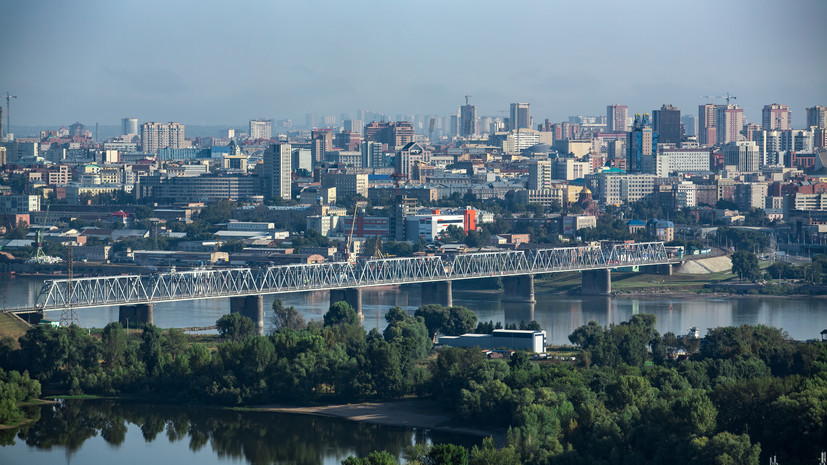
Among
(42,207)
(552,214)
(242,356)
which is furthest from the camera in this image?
(42,207)

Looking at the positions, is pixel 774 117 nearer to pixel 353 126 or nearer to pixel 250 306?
pixel 353 126

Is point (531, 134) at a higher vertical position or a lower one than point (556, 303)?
higher

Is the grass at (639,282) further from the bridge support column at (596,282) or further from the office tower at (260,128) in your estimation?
the office tower at (260,128)

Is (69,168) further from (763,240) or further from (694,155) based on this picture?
(763,240)

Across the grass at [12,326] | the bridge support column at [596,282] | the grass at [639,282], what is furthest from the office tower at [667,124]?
the grass at [12,326]

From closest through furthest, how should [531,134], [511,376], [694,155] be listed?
1. [511,376]
2. [694,155]
3. [531,134]

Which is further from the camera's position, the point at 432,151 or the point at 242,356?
the point at 432,151

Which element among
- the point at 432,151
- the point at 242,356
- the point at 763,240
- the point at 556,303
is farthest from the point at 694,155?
the point at 242,356
